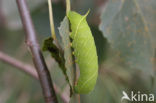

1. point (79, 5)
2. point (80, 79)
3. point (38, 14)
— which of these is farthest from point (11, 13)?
point (80, 79)

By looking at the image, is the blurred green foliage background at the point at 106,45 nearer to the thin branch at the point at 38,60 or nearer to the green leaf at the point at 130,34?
the green leaf at the point at 130,34

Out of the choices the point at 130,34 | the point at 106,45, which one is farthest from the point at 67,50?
the point at 106,45

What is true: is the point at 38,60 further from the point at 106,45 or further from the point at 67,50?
the point at 106,45

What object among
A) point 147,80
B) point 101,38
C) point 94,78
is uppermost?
point 94,78

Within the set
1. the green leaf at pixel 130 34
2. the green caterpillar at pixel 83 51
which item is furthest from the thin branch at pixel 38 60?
the green leaf at pixel 130 34

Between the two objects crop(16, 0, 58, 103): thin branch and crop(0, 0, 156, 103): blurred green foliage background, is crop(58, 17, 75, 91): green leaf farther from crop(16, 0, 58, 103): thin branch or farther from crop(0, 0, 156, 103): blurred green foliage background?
crop(0, 0, 156, 103): blurred green foliage background

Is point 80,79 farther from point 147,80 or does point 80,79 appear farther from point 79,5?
point 147,80
